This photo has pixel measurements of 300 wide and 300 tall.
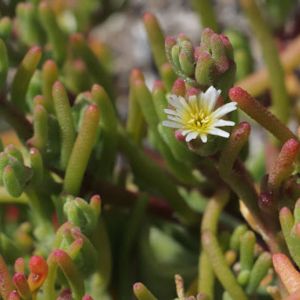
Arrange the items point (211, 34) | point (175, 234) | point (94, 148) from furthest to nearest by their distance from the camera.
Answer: point (175, 234), point (94, 148), point (211, 34)

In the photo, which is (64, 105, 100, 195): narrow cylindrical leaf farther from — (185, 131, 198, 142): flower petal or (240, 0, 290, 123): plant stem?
(240, 0, 290, 123): plant stem

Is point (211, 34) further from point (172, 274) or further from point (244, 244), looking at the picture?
point (172, 274)

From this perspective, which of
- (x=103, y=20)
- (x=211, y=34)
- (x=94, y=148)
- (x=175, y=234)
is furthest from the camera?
(x=103, y=20)

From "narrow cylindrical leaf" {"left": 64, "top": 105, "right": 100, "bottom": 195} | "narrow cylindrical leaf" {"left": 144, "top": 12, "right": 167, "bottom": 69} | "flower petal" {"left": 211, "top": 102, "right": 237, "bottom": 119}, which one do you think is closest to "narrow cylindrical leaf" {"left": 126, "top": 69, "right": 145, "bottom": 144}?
"narrow cylindrical leaf" {"left": 144, "top": 12, "right": 167, "bottom": 69}

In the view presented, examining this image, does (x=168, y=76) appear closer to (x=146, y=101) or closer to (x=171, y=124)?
(x=146, y=101)

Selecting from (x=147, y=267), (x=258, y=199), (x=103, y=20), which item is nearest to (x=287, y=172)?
(x=258, y=199)

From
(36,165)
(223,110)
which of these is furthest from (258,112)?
(36,165)

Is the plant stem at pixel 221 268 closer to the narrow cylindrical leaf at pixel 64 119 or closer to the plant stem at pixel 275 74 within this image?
the narrow cylindrical leaf at pixel 64 119
